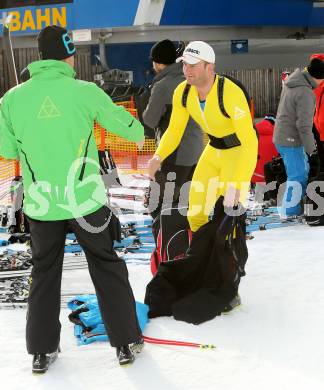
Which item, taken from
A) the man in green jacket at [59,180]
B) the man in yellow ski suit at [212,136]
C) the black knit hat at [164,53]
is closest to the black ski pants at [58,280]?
the man in green jacket at [59,180]

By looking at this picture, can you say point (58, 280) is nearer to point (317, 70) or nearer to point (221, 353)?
point (221, 353)

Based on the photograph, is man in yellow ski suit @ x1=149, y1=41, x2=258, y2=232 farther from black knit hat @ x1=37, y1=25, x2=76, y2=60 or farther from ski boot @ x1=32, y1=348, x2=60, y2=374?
ski boot @ x1=32, y1=348, x2=60, y2=374

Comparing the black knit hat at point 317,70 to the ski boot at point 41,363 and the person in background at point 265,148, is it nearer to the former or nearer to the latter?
the person in background at point 265,148

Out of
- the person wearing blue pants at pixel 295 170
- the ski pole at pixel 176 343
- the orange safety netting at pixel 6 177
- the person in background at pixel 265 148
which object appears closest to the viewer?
the ski pole at pixel 176 343

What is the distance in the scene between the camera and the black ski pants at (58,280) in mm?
3982

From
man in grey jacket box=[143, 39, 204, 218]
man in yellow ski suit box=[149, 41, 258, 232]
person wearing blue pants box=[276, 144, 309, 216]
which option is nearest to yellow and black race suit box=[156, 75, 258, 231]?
man in yellow ski suit box=[149, 41, 258, 232]

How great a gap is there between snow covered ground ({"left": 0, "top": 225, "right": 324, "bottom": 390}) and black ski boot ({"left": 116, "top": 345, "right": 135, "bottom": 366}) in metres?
0.04

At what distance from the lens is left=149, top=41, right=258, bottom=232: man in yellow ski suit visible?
4777 mm

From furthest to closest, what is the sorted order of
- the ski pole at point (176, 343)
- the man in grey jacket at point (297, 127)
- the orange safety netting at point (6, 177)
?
the orange safety netting at point (6, 177)
the man in grey jacket at point (297, 127)
the ski pole at point (176, 343)

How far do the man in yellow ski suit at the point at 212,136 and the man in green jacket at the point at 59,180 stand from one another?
3.21 feet

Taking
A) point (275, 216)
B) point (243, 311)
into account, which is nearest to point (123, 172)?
point (275, 216)

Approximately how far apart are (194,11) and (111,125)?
1154 cm

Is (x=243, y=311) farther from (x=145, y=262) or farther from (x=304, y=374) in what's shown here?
(x=145, y=262)

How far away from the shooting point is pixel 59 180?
12.8 ft
